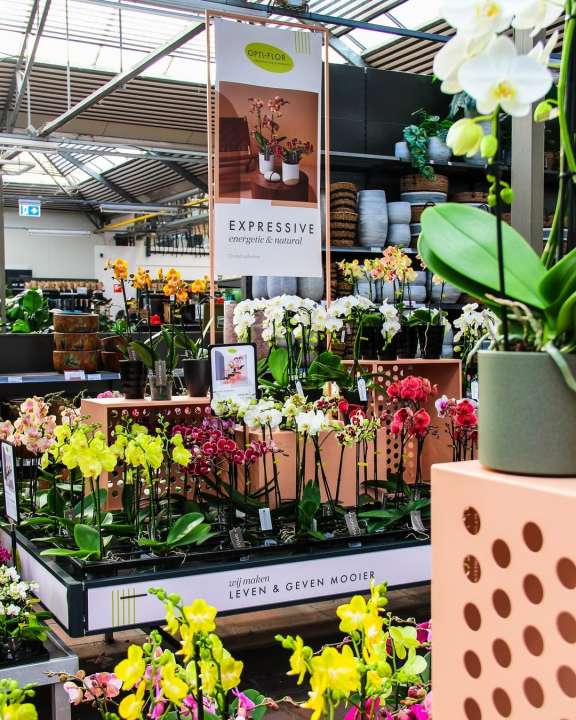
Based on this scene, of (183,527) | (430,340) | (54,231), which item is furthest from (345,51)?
(54,231)

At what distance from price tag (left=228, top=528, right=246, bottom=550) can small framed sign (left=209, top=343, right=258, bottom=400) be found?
71 cm

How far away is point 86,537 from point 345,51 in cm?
837

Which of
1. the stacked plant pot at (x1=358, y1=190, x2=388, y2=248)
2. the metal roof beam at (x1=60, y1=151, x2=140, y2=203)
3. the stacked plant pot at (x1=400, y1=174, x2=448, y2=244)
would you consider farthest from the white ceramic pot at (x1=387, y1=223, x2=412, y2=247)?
the metal roof beam at (x1=60, y1=151, x2=140, y2=203)

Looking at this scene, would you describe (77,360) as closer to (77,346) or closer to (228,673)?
(77,346)

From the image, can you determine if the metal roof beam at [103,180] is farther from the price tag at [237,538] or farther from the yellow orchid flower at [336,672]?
the yellow orchid flower at [336,672]

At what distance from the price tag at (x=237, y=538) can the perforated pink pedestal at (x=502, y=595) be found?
1.83 m

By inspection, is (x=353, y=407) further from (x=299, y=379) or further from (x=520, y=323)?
(x=520, y=323)

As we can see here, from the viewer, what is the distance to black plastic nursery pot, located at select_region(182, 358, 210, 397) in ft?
11.9

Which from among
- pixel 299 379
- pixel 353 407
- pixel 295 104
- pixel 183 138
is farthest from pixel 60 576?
pixel 183 138

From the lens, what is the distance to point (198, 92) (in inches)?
457

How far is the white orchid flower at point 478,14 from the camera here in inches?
30.6

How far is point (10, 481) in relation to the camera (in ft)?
9.13

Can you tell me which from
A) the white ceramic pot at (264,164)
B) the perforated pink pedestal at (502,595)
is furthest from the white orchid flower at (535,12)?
the white ceramic pot at (264,164)

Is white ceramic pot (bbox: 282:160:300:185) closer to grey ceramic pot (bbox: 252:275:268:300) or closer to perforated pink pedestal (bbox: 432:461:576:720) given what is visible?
grey ceramic pot (bbox: 252:275:268:300)
